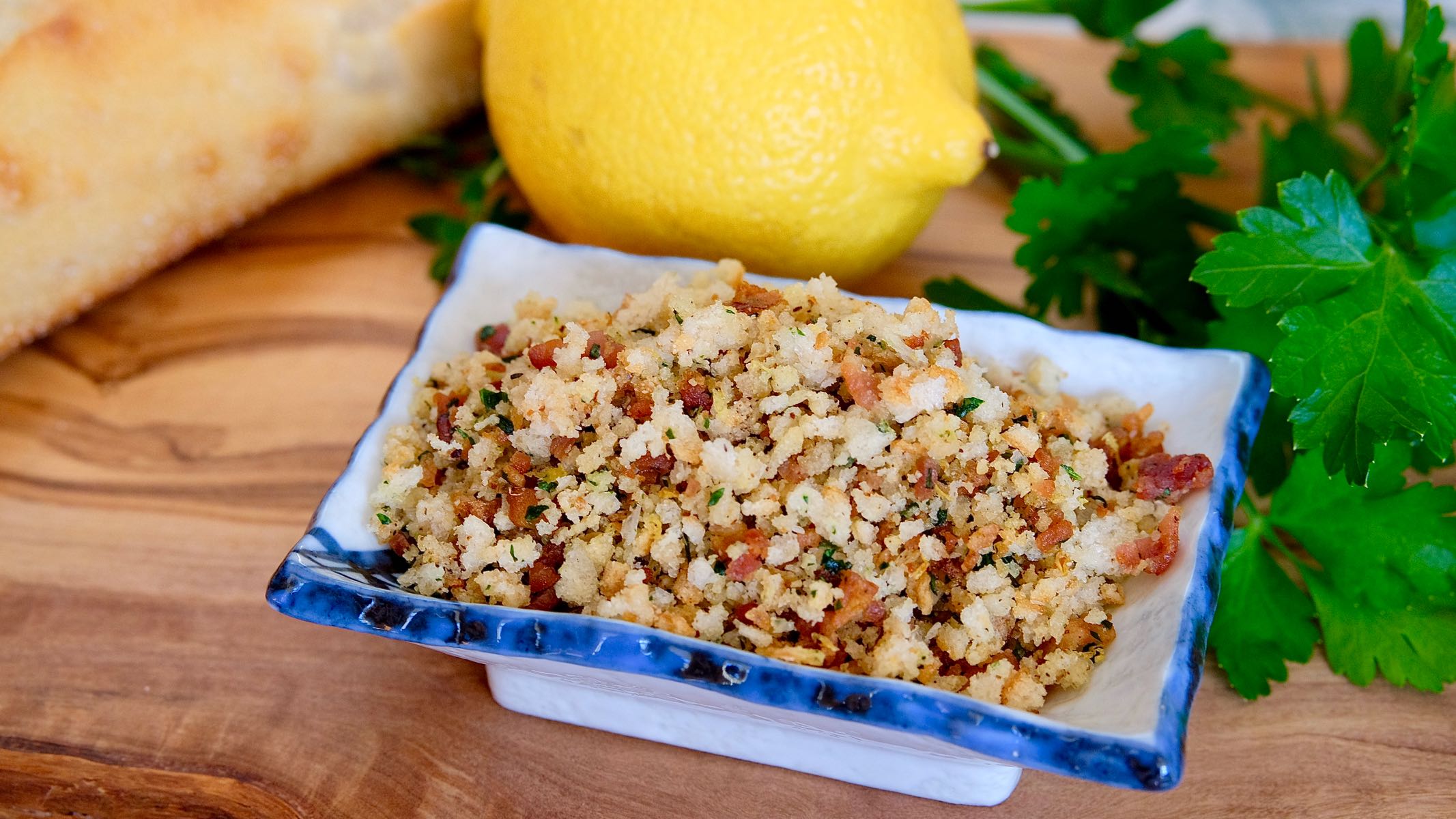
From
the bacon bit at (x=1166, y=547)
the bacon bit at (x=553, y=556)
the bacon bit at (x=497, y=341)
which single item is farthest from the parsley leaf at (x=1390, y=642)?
the bacon bit at (x=497, y=341)

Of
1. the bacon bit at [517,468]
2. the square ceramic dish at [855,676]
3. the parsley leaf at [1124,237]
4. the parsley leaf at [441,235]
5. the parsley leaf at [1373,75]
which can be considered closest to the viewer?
the square ceramic dish at [855,676]

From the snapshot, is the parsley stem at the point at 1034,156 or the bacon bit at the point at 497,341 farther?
the parsley stem at the point at 1034,156

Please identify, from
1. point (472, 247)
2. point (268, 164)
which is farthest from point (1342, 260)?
point (268, 164)

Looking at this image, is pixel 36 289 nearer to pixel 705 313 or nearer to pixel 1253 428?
pixel 705 313

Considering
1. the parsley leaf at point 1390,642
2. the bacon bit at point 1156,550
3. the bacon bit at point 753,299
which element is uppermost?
the bacon bit at point 753,299

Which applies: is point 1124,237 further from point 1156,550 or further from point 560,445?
point 560,445

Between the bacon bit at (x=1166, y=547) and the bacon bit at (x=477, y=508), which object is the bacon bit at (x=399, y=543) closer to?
A: the bacon bit at (x=477, y=508)

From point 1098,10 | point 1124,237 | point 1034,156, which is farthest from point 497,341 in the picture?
point 1098,10

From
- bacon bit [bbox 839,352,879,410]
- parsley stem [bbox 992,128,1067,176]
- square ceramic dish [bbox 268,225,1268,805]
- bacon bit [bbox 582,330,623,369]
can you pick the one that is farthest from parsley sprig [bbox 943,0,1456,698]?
bacon bit [bbox 582,330,623,369]
